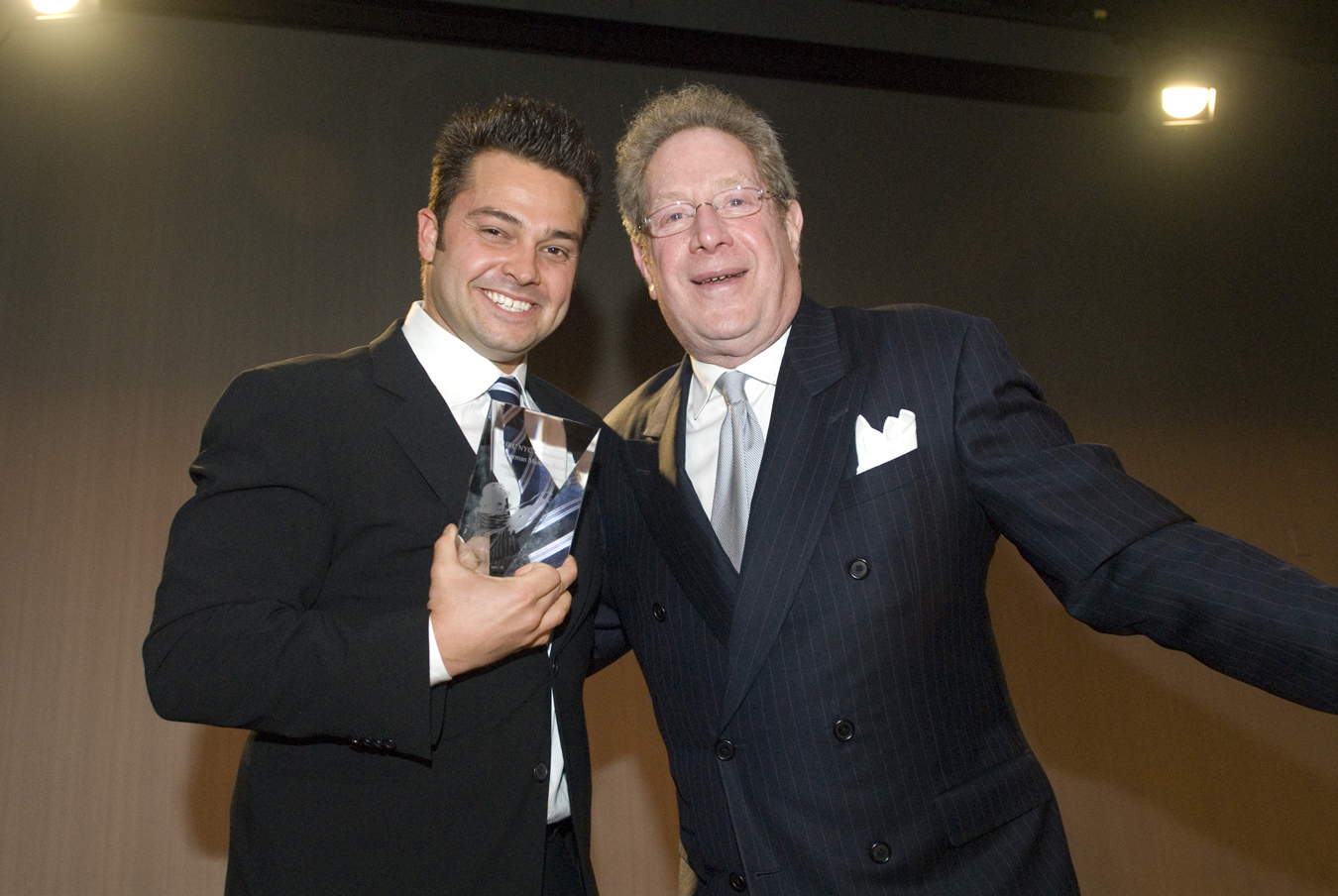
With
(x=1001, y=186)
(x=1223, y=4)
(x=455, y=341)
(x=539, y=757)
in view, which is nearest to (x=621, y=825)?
(x=539, y=757)

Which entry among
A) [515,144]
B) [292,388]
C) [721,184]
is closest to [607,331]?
[515,144]

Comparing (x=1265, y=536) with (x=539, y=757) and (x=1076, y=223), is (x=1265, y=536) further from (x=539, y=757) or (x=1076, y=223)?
(x=539, y=757)

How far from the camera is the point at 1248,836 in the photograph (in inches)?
148

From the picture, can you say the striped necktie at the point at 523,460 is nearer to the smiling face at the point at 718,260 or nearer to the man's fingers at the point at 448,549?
the man's fingers at the point at 448,549

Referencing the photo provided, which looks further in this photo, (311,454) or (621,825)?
(621,825)

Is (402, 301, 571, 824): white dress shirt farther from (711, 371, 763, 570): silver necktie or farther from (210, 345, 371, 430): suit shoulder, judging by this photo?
(711, 371, 763, 570): silver necktie

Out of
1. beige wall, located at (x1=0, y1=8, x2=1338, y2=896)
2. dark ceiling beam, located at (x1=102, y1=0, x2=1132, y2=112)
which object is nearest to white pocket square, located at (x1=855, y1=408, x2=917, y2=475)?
beige wall, located at (x1=0, y1=8, x2=1338, y2=896)

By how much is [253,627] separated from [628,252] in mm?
2421

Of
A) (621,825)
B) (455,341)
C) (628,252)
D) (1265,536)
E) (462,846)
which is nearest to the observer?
(462,846)

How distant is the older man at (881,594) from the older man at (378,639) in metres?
0.25

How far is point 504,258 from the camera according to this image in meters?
1.88

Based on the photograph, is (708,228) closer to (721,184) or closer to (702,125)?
(721,184)

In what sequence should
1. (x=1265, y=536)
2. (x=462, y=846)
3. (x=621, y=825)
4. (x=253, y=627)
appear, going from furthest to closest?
(x=1265, y=536) < (x=621, y=825) < (x=462, y=846) < (x=253, y=627)

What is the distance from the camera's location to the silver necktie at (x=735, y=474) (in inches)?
64.4
